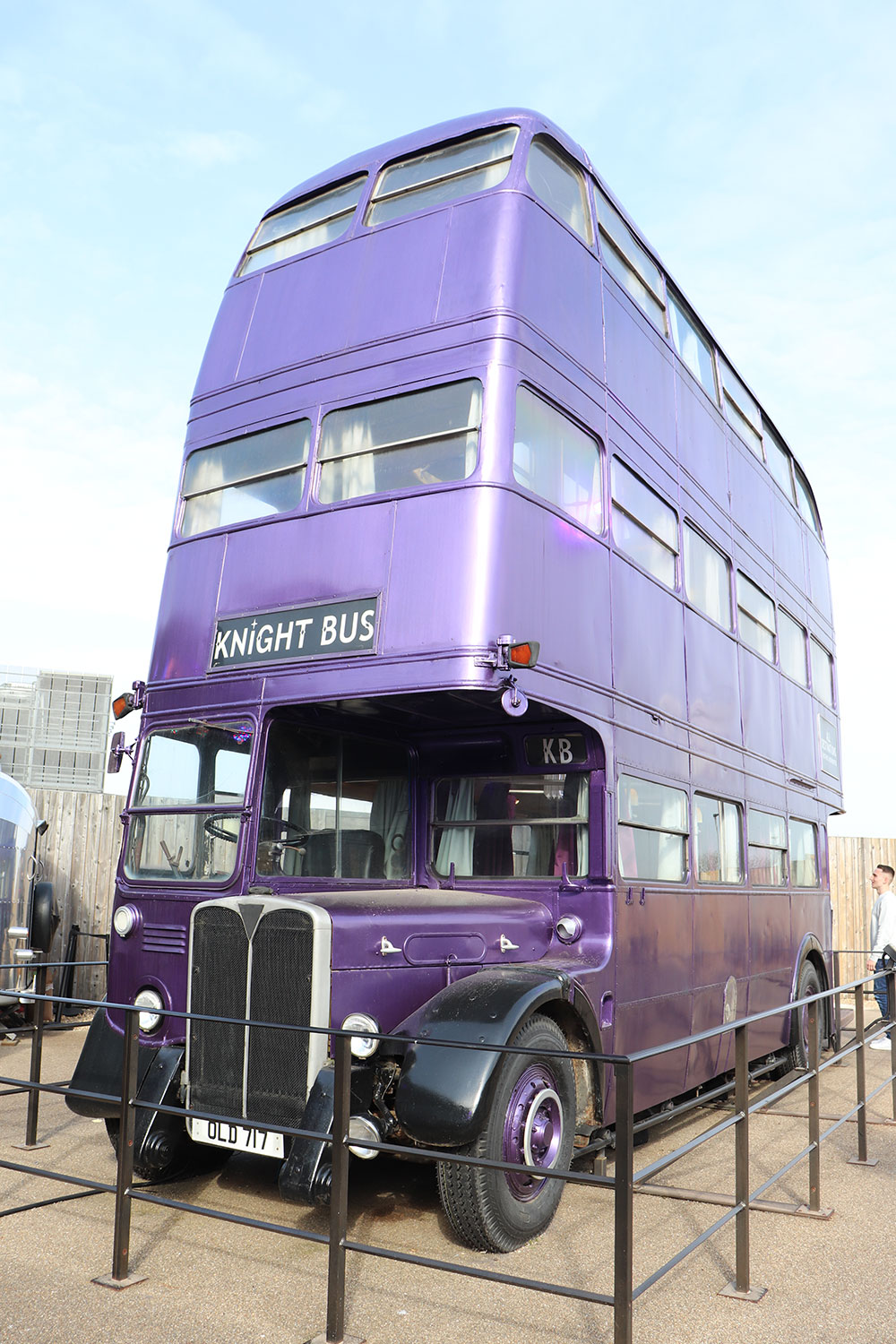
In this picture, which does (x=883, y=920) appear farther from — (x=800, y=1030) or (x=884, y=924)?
(x=800, y=1030)

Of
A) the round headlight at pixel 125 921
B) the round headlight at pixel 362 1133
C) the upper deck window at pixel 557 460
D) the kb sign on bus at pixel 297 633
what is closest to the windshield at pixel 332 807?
the kb sign on bus at pixel 297 633

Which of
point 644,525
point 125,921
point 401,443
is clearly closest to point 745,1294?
point 125,921

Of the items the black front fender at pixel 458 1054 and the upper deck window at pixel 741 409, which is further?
the upper deck window at pixel 741 409

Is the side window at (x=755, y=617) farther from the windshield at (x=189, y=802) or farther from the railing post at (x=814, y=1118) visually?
the windshield at (x=189, y=802)

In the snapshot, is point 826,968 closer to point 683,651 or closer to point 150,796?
point 683,651

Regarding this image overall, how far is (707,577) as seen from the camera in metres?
8.32

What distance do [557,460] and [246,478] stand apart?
188cm

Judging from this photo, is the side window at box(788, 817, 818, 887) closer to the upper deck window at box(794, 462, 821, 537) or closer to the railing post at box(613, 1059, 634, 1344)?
the upper deck window at box(794, 462, 821, 537)

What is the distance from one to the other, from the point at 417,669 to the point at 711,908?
3588 millimetres

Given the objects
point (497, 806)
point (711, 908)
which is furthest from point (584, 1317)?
point (711, 908)

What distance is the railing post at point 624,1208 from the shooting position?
323cm

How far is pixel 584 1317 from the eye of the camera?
3.94m

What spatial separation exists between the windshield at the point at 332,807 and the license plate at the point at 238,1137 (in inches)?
50.0

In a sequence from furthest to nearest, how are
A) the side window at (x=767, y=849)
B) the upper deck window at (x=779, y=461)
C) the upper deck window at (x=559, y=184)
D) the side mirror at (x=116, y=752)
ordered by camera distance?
the upper deck window at (x=779, y=461) → the side window at (x=767, y=849) → the upper deck window at (x=559, y=184) → the side mirror at (x=116, y=752)
